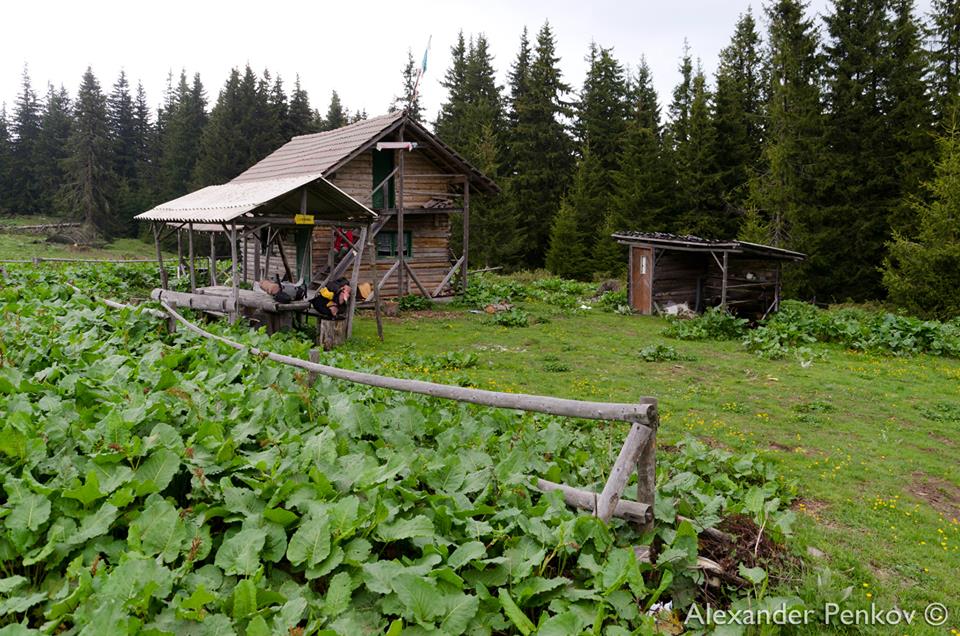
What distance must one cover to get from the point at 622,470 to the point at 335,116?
61.7 metres

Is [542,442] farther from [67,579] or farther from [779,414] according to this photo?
[779,414]

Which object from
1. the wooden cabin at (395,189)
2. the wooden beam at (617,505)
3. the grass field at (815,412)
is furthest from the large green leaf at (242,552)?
the wooden cabin at (395,189)

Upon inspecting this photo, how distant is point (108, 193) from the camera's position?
176ft

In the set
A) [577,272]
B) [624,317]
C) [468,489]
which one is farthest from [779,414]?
[577,272]

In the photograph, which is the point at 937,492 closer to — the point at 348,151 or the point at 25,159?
the point at 348,151

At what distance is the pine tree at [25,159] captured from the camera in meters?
60.2

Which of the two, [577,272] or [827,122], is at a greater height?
[827,122]

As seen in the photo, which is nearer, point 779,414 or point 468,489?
point 468,489

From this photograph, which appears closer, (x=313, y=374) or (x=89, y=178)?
(x=313, y=374)

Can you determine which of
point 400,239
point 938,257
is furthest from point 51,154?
point 938,257

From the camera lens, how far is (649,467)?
436 centimetres

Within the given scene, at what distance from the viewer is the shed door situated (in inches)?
843

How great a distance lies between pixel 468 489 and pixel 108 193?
5873cm

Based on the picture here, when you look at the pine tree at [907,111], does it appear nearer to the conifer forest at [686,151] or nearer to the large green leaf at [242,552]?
the conifer forest at [686,151]
